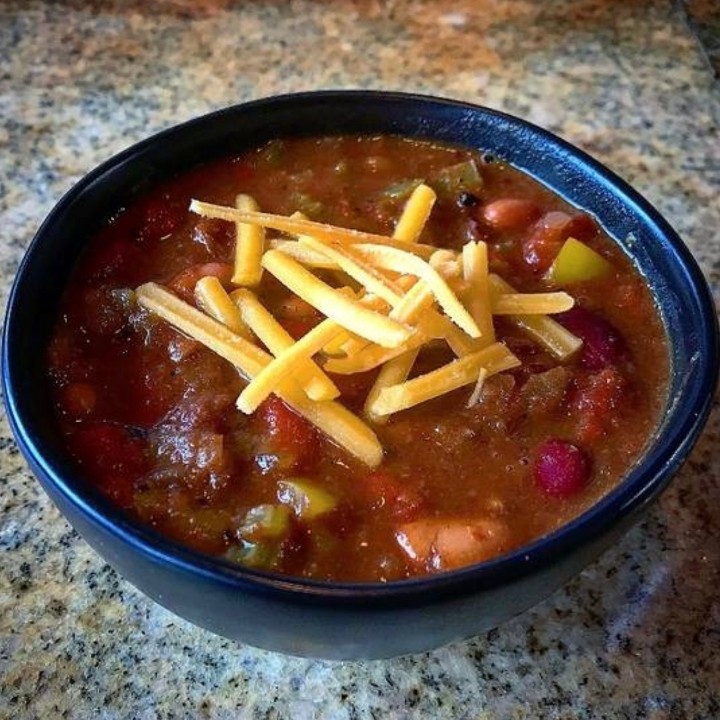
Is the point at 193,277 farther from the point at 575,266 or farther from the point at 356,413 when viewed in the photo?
the point at 575,266

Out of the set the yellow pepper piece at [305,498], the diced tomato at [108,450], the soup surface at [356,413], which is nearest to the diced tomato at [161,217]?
the soup surface at [356,413]

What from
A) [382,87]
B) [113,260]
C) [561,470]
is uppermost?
[561,470]

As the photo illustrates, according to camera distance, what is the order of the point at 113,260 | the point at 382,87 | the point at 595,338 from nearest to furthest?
1. the point at 595,338
2. the point at 113,260
3. the point at 382,87

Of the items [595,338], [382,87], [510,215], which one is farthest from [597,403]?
[382,87]

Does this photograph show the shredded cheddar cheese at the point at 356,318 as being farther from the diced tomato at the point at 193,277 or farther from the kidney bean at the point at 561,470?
the kidney bean at the point at 561,470

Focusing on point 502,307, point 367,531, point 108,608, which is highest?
point 502,307

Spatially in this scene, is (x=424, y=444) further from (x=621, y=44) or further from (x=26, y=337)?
(x=621, y=44)

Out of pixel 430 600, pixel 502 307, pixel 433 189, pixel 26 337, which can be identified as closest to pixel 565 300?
pixel 502 307

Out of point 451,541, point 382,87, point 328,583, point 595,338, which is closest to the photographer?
point 328,583
